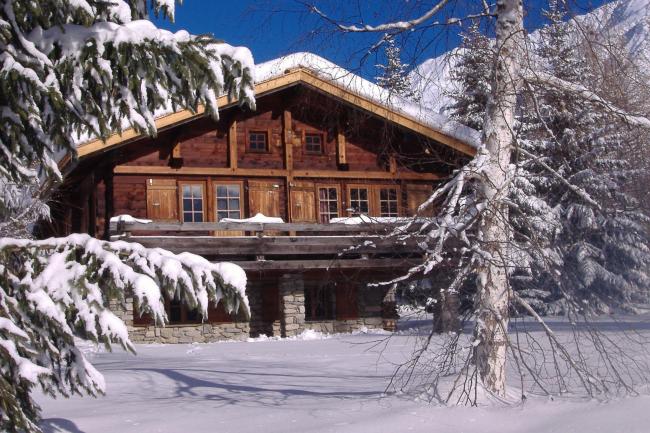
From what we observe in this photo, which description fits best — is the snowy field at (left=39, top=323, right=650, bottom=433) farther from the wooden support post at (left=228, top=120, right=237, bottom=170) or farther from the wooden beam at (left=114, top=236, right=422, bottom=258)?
the wooden support post at (left=228, top=120, right=237, bottom=170)

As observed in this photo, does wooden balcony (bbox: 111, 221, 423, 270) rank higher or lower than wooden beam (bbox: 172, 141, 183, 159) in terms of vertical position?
lower

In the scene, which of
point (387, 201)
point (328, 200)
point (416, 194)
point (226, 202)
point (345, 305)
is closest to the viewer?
point (226, 202)

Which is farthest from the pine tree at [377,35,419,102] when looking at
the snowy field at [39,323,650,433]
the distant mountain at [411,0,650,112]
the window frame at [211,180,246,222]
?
the window frame at [211,180,246,222]

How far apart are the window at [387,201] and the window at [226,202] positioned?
416cm

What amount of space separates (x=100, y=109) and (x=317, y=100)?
15828 mm

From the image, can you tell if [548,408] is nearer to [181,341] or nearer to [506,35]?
[506,35]

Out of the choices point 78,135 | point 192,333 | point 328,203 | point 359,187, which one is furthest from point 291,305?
point 78,135

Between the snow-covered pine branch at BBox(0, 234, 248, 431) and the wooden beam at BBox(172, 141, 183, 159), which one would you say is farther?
the wooden beam at BBox(172, 141, 183, 159)

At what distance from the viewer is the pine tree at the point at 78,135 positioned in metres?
4.21

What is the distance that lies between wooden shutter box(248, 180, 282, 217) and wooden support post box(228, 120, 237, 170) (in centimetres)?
69

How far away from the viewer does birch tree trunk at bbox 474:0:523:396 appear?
25.5ft

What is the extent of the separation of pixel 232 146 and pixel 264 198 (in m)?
1.64

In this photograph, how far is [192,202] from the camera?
63.0ft

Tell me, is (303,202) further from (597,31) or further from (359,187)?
(597,31)
